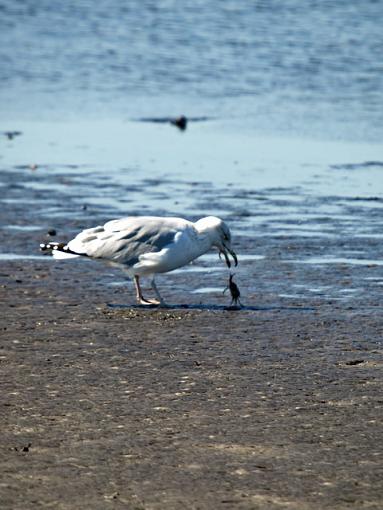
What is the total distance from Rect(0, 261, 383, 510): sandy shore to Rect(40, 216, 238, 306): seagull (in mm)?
315

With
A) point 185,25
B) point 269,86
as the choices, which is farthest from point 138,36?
point 269,86

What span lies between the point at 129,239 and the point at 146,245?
0.17 metres

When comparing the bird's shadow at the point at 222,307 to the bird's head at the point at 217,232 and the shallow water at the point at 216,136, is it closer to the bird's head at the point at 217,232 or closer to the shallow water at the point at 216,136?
the shallow water at the point at 216,136

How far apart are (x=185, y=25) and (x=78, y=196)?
20754 mm

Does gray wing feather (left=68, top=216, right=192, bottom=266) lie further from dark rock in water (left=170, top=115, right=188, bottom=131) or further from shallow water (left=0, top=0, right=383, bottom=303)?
dark rock in water (left=170, top=115, right=188, bottom=131)

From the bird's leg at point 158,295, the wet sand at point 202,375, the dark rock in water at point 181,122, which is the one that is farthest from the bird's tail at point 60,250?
the dark rock in water at point 181,122

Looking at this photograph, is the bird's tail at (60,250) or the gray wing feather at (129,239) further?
the bird's tail at (60,250)

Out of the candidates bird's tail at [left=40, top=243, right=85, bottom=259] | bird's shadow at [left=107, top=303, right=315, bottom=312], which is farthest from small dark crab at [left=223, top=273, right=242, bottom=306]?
bird's tail at [left=40, top=243, right=85, bottom=259]

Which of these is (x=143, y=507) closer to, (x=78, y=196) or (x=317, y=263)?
(x=317, y=263)

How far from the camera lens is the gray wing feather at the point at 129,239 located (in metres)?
10.9

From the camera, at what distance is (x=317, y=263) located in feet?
40.0

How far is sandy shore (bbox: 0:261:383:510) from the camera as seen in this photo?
20.9 ft

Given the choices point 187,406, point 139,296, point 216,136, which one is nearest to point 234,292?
point 139,296

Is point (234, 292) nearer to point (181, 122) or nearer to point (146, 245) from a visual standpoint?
point (146, 245)
